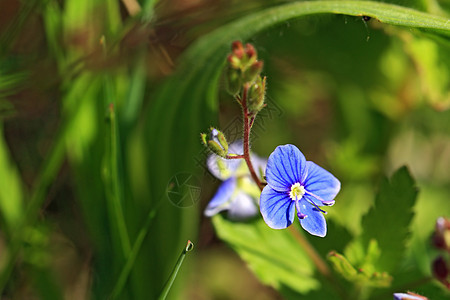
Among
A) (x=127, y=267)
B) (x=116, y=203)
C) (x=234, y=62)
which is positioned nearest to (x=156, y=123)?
(x=116, y=203)

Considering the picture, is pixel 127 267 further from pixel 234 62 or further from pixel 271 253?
pixel 234 62

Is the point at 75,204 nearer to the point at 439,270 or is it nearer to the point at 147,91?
the point at 147,91

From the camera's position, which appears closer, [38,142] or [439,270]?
[439,270]

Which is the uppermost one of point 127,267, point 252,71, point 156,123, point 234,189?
point 156,123

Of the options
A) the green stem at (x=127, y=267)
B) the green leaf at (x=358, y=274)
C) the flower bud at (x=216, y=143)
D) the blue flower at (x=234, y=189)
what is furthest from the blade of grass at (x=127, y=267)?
the green leaf at (x=358, y=274)

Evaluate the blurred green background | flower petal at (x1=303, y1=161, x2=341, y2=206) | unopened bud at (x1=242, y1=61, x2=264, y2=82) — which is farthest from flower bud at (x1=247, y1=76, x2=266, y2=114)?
the blurred green background

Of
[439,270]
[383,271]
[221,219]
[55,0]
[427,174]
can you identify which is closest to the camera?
[439,270]

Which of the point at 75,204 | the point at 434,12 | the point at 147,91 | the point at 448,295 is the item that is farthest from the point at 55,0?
the point at 448,295
